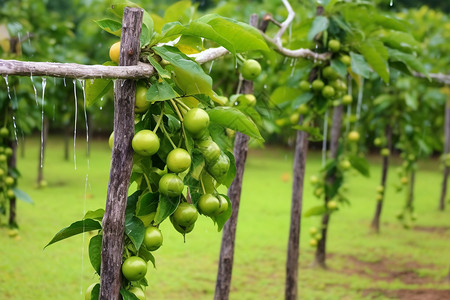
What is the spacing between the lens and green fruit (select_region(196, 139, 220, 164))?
1.22 meters

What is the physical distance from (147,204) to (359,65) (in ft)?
4.62

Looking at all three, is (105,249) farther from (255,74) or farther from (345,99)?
(345,99)

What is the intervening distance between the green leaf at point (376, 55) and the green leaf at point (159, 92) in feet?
4.58

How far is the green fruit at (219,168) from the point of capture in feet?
4.05

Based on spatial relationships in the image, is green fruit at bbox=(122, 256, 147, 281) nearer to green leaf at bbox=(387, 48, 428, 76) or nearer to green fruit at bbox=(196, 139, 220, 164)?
green fruit at bbox=(196, 139, 220, 164)

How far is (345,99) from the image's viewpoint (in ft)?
9.81

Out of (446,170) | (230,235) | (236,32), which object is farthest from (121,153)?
(446,170)

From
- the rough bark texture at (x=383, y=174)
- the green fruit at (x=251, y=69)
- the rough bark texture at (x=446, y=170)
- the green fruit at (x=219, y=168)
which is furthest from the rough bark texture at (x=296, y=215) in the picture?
the rough bark texture at (x=446, y=170)

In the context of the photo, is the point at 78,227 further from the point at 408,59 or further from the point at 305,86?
the point at 408,59

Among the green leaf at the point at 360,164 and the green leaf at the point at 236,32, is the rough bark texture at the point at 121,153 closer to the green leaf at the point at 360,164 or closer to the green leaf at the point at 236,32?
the green leaf at the point at 236,32

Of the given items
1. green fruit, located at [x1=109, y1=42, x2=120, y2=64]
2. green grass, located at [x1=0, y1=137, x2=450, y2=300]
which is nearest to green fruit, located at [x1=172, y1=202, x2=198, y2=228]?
Result: green fruit, located at [x1=109, y1=42, x2=120, y2=64]

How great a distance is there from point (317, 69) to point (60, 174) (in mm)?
4511

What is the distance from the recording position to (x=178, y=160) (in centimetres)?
114

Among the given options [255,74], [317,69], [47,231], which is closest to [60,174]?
[47,231]
